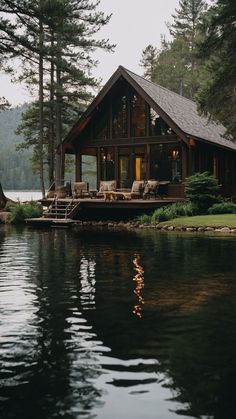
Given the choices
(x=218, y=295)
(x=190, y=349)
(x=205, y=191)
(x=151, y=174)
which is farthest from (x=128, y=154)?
(x=190, y=349)

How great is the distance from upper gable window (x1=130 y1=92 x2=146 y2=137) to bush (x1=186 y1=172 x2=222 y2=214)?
5508 millimetres

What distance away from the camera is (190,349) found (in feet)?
17.8

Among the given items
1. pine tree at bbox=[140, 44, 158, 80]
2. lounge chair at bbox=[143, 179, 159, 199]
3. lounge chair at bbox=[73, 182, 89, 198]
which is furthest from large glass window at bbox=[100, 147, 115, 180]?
pine tree at bbox=[140, 44, 158, 80]

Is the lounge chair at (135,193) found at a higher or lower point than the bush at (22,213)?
higher

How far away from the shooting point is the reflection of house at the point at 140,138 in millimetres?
26188

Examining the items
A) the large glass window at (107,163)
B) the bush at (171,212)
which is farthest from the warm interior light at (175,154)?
the bush at (171,212)

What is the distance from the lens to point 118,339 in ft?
19.0

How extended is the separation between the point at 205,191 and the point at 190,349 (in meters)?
18.3

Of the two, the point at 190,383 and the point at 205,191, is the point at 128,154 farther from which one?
the point at 190,383

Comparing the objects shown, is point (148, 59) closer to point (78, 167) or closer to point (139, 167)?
point (78, 167)

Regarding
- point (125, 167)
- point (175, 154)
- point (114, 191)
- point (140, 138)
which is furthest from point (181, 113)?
point (114, 191)

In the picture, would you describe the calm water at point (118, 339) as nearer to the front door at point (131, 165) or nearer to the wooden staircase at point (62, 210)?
the wooden staircase at point (62, 210)

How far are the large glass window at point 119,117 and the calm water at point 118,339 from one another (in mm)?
17818

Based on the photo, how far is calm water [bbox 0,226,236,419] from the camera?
13.6ft
